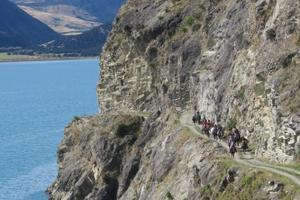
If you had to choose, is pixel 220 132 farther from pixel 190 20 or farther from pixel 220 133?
pixel 190 20

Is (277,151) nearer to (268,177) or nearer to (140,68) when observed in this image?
(268,177)

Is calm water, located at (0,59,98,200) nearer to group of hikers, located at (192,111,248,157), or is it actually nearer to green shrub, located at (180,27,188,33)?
green shrub, located at (180,27,188,33)

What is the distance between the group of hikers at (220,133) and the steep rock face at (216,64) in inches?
34.8

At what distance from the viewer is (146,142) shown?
69.8 m

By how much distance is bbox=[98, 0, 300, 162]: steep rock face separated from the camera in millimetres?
44781

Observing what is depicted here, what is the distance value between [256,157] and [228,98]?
1035cm

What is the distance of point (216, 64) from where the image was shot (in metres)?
61.8

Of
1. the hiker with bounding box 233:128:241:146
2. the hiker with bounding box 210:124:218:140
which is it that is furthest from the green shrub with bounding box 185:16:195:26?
the hiker with bounding box 233:128:241:146

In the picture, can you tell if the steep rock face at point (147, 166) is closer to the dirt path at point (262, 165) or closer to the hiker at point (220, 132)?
the dirt path at point (262, 165)

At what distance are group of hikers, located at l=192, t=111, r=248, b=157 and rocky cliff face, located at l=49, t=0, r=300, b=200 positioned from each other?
770 millimetres

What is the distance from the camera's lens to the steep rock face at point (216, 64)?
4478cm

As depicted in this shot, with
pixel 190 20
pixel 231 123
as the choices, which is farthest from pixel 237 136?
pixel 190 20

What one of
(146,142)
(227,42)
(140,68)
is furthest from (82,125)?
(227,42)

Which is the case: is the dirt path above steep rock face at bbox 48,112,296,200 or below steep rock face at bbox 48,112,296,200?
above
